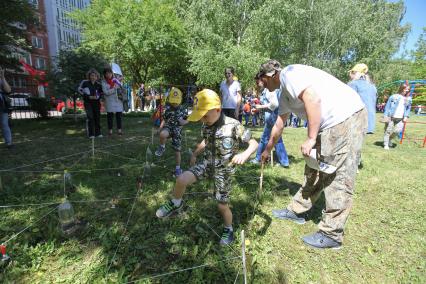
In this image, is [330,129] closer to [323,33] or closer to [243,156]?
[243,156]

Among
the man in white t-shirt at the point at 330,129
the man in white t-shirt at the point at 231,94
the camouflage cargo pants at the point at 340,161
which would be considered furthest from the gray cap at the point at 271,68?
the man in white t-shirt at the point at 231,94

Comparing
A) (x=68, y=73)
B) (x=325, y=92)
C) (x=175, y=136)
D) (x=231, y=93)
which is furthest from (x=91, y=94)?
(x=325, y=92)

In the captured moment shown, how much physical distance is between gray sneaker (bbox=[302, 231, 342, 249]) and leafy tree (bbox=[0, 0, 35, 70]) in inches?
472

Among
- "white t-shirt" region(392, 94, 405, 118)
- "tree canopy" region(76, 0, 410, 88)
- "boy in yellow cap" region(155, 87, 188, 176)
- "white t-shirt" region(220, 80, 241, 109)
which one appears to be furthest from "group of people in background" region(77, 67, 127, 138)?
"tree canopy" region(76, 0, 410, 88)

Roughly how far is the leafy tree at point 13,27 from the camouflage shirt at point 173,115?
8683 millimetres

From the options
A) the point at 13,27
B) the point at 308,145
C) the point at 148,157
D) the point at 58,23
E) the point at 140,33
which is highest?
the point at 58,23

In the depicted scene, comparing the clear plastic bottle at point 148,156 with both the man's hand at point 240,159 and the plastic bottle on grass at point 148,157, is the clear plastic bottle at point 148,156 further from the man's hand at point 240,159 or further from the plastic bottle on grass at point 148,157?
the man's hand at point 240,159

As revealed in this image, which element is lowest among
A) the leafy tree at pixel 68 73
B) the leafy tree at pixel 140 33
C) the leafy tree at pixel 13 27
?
the leafy tree at pixel 68 73

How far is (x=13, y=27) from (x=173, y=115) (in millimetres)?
9709

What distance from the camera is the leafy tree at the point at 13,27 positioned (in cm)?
956

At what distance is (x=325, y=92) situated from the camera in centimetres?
273

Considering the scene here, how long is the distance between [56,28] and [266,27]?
155ft

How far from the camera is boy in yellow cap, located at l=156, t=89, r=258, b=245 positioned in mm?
2695

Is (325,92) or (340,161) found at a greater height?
(325,92)
